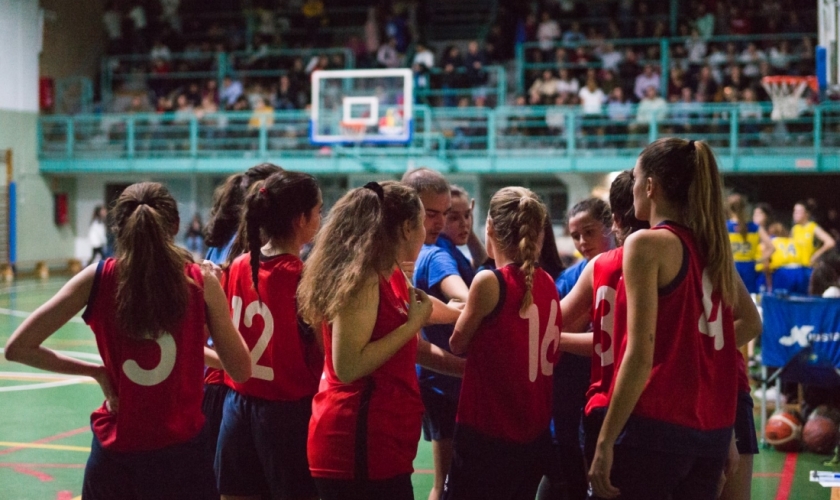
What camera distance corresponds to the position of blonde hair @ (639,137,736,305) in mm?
2736

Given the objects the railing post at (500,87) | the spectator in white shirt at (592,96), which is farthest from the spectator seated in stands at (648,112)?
the railing post at (500,87)

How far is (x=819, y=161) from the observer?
57.3ft

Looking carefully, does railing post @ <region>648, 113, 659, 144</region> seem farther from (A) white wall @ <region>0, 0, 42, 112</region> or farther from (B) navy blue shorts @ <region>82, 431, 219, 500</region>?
(B) navy blue shorts @ <region>82, 431, 219, 500</region>

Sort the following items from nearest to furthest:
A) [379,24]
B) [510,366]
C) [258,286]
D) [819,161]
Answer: [510,366]
[258,286]
[819,161]
[379,24]

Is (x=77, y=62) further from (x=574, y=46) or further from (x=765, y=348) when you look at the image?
(x=765, y=348)

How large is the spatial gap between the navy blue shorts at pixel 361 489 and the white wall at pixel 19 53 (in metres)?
22.3

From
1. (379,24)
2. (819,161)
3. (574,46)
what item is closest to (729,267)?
(819,161)

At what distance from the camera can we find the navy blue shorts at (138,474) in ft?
9.25

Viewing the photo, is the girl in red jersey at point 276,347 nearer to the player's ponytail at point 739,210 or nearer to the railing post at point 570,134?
the player's ponytail at point 739,210

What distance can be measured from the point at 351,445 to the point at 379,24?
22220 mm

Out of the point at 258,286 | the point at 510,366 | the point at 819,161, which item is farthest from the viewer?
the point at 819,161

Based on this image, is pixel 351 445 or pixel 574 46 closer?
pixel 351 445

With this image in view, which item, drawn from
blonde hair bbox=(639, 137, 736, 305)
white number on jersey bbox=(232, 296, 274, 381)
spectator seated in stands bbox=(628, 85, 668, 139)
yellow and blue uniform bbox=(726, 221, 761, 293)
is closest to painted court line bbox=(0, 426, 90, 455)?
white number on jersey bbox=(232, 296, 274, 381)

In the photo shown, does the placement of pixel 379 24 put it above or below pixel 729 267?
above
